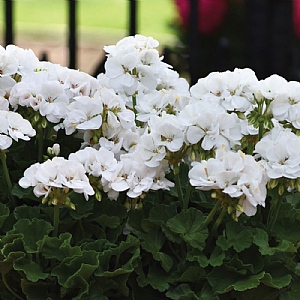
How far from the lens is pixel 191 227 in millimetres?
1261

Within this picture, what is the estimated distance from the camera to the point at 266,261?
1284 mm

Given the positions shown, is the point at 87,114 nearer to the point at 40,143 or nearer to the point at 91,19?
the point at 40,143

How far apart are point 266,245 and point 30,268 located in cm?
34

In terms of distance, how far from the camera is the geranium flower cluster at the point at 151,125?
1.21m

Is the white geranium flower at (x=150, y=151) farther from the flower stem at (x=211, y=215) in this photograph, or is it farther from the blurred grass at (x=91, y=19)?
the blurred grass at (x=91, y=19)

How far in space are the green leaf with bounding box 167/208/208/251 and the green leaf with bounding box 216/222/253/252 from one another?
0.09 feet

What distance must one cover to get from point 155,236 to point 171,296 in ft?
0.34

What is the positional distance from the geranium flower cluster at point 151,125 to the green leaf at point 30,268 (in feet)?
0.32

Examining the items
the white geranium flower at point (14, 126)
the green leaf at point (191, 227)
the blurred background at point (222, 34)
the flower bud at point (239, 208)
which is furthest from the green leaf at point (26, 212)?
the blurred background at point (222, 34)

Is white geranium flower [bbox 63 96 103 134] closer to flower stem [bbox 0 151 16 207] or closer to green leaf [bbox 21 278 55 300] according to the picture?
flower stem [bbox 0 151 16 207]

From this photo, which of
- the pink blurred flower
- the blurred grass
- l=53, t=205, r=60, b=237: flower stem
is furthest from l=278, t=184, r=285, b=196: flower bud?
the blurred grass

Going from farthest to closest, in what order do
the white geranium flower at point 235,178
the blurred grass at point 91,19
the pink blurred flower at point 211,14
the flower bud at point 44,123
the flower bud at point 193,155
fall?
the blurred grass at point 91,19, the pink blurred flower at point 211,14, the flower bud at point 44,123, the flower bud at point 193,155, the white geranium flower at point 235,178

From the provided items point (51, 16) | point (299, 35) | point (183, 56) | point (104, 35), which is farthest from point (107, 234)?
point (51, 16)

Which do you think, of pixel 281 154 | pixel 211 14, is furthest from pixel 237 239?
pixel 211 14
